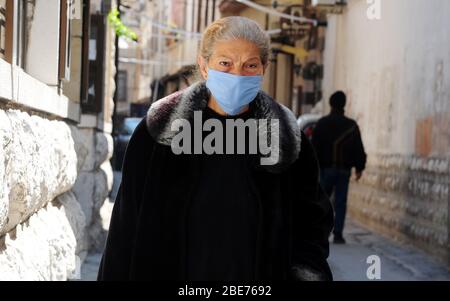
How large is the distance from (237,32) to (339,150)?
794 centimetres

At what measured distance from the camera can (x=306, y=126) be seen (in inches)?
594

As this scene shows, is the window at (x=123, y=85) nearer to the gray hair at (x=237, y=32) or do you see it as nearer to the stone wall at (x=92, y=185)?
the stone wall at (x=92, y=185)

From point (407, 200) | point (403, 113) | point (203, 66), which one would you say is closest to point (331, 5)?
point (403, 113)

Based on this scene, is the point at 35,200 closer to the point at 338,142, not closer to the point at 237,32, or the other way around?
the point at 237,32

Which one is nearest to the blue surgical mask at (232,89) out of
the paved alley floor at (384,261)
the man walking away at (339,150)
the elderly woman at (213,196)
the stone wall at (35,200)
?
the elderly woman at (213,196)

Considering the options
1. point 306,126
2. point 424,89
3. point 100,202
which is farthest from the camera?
point 306,126

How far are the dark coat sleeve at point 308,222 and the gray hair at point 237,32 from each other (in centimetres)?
38

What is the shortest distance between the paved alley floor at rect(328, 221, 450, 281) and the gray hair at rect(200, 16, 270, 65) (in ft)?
17.8

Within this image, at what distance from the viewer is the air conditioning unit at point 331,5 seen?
1569 centimetres

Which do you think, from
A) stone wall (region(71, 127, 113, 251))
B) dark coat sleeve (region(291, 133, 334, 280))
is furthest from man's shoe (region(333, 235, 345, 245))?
dark coat sleeve (region(291, 133, 334, 280))

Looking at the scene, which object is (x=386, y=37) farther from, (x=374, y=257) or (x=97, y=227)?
(x=97, y=227)

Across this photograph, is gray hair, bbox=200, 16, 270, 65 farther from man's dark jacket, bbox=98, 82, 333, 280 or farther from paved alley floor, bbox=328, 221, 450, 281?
paved alley floor, bbox=328, 221, 450, 281

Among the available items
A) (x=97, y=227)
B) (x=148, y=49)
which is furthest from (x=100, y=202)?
(x=148, y=49)
